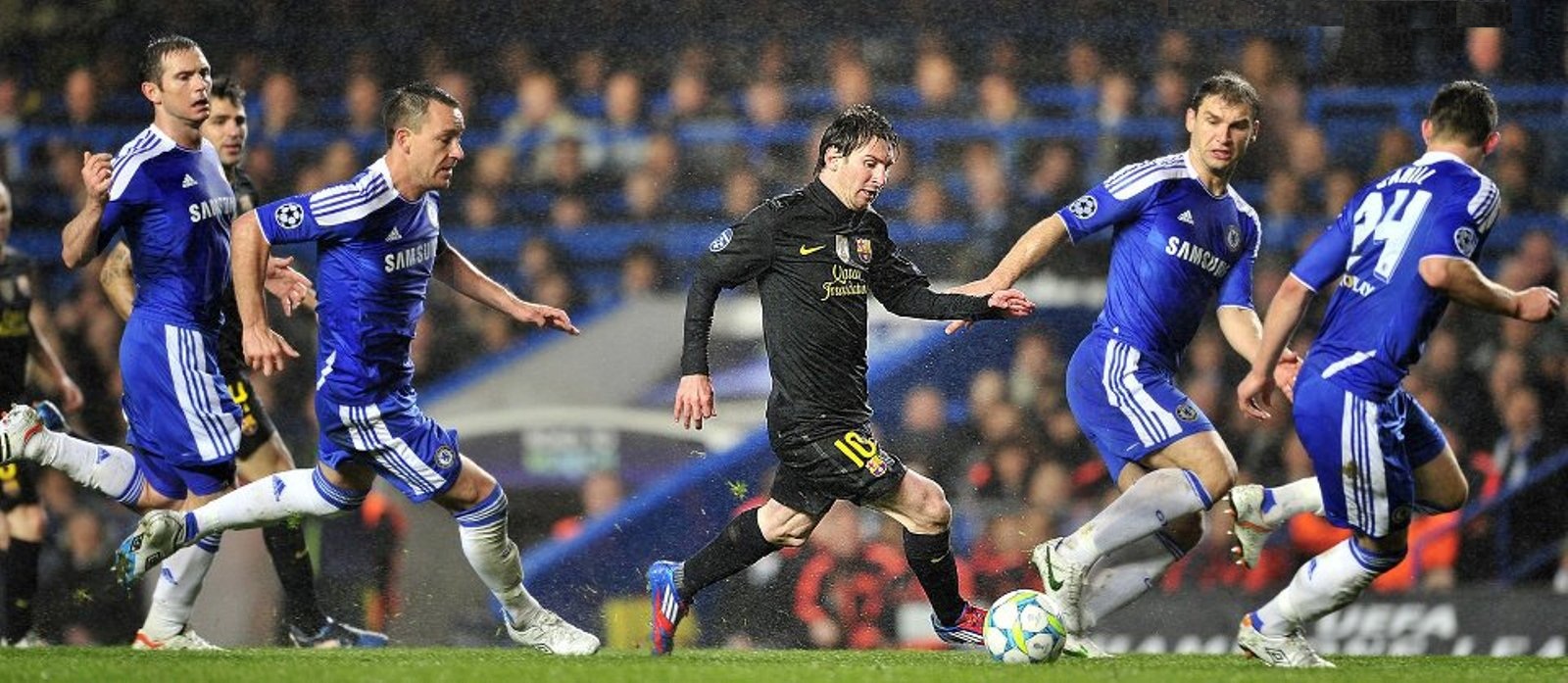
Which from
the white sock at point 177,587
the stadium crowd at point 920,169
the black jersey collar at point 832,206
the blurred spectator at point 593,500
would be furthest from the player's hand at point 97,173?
the blurred spectator at point 593,500

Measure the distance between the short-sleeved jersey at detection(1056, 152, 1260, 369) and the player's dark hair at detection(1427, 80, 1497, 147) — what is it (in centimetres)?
81

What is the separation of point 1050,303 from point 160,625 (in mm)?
3968

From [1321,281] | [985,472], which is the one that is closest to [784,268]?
[1321,281]

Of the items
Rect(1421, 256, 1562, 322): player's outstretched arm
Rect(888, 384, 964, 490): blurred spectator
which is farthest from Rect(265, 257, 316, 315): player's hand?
Rect(1421, 256, 1562, 322): player's outstretched arm

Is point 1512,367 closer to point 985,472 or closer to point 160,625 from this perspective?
point 985,472

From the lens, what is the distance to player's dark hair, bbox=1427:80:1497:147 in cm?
594

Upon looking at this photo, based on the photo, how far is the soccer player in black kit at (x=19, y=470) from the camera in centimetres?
795

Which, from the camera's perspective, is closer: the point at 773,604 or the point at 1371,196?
the point at 1371,196

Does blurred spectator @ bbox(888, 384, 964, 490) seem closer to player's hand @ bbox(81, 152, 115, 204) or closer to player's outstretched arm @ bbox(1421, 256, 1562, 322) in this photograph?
player's outstretched arm @ bbox(1421, 256, 1562, 322)

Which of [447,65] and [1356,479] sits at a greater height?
[447,65]

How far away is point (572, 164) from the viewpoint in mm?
8609

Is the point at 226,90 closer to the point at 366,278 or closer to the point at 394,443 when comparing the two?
the point at 366,278

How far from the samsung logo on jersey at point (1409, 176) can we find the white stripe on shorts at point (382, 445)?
323 cm

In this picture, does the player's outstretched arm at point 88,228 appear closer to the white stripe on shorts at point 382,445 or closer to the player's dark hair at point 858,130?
the white stripe on shorts at point 382,445
